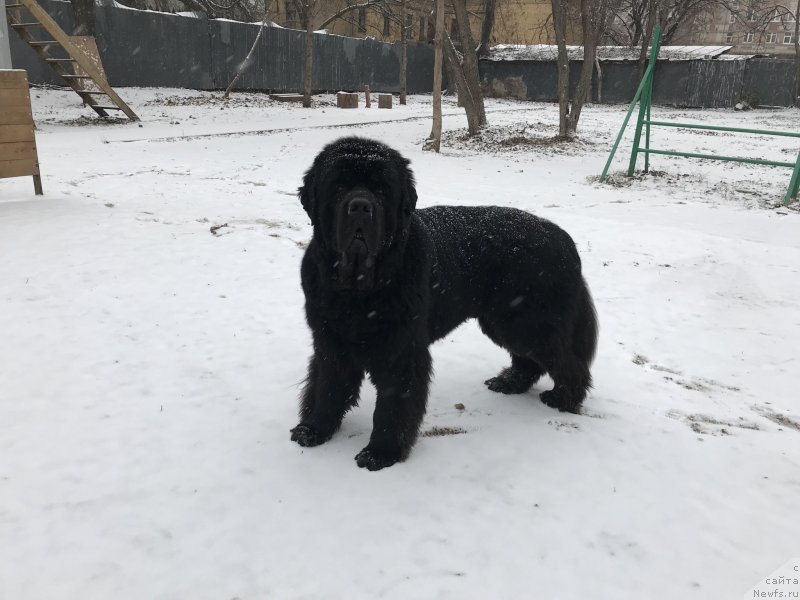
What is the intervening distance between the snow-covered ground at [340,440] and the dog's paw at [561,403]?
89mm

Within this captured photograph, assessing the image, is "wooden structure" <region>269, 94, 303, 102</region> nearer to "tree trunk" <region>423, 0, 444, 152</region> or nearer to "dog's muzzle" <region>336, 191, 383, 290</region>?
"tree trunk" <region>423, 0, 444, 152</region>

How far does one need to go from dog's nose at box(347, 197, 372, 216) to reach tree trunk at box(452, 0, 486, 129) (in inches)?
497

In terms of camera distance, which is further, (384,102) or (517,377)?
(384,102)

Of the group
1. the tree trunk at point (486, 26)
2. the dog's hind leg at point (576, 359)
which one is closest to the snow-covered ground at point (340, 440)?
the dog's hind leg at point (576, 359)

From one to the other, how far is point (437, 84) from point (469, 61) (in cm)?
181

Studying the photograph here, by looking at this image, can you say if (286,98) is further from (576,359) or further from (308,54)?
(576,359)

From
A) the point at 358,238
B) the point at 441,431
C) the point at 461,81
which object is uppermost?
the point at 461,81

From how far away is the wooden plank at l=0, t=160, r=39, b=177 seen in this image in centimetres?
693

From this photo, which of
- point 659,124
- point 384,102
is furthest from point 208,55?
point 659,124

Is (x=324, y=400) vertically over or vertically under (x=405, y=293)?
under

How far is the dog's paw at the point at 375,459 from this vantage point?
284 cm

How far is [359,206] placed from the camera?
247cm

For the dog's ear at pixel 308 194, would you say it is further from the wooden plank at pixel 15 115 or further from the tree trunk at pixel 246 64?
the tree trunk at pixel 246 64

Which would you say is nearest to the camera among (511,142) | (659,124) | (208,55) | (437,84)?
(659,124)
